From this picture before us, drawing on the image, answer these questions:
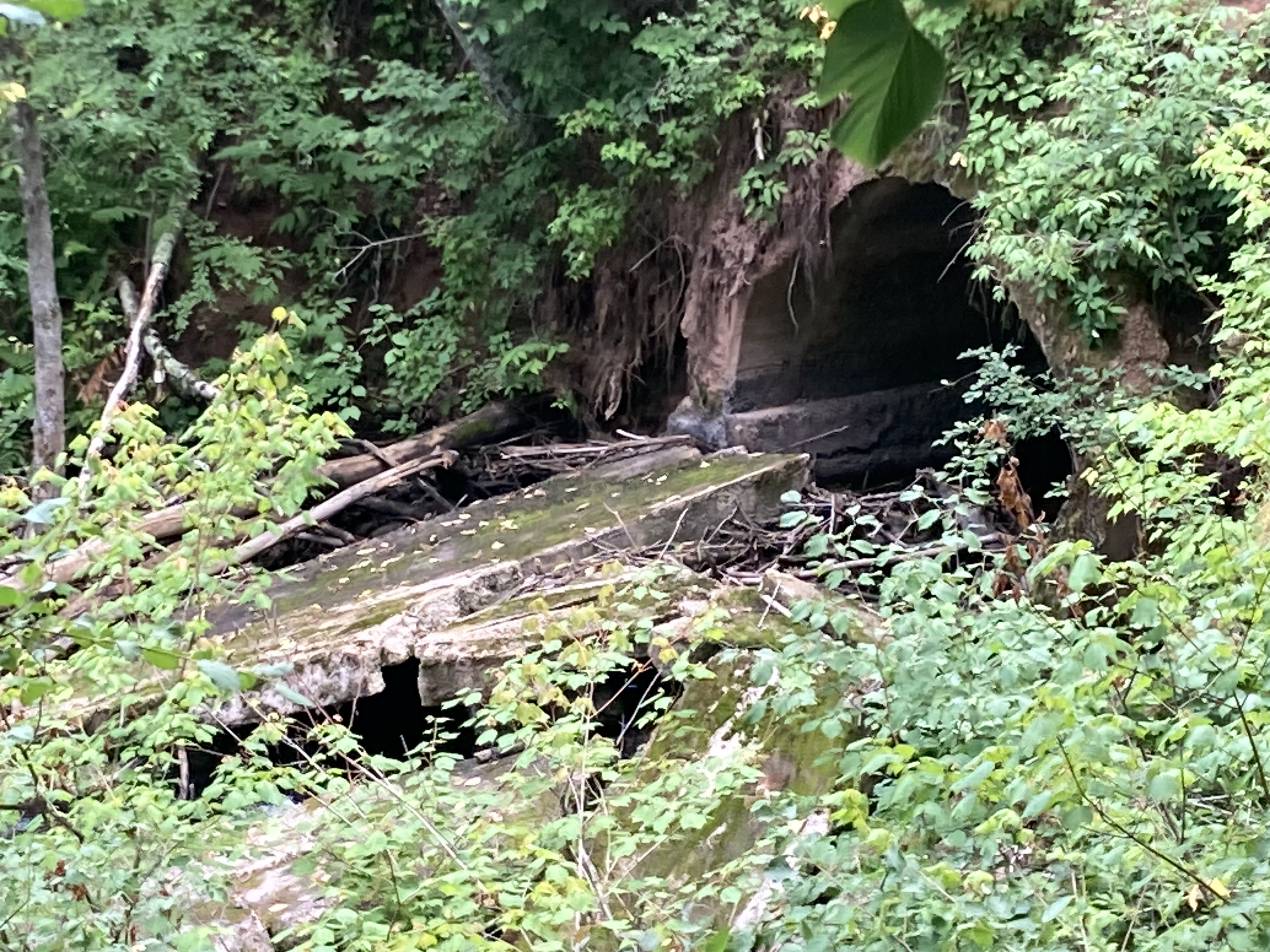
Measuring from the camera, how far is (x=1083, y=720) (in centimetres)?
197

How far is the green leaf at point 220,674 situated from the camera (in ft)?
3.86

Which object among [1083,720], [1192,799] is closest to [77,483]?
[1083,720]

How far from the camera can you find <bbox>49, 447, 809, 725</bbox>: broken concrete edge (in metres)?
4.62

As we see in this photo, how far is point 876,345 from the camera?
8.32m

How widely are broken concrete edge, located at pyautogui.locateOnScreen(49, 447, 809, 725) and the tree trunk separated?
226 centimetres

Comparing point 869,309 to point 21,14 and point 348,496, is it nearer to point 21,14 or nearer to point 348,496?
point 348,496

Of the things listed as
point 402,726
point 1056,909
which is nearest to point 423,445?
point 402,726

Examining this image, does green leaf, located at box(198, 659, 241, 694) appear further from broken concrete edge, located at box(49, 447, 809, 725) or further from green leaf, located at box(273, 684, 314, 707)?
broken concrete edge, located at box(49, 447, 809, 725)

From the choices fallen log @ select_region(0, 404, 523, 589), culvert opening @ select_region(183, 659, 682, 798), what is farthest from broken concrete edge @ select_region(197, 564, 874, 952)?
fallen log @ select_region(0, 404, 523, 589)

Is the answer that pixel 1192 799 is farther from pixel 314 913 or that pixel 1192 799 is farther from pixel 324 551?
pixel 324 551

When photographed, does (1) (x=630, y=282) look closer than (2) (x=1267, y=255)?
No

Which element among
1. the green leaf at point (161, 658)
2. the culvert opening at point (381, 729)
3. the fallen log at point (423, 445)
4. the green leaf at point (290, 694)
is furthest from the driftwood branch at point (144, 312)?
the green leaf at point (161, 658)

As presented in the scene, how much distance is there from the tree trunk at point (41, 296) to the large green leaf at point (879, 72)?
7372 mm

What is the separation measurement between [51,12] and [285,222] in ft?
28.2
